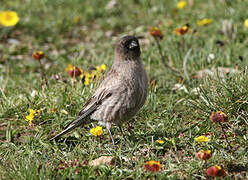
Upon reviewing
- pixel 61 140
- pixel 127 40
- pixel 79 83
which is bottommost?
pixel 61 140

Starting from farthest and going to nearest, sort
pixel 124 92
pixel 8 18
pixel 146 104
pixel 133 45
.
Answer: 1. pixel 8 18
2. pixel 146 104
3. pixel 133 45
4. pixel 124 92

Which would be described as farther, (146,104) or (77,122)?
(146,104)

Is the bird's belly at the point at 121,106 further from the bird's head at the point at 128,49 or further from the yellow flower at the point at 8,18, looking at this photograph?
the yellow flower at the point at 8,18

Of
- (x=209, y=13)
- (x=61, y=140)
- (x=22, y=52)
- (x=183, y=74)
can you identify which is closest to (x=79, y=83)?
(x=61, y=140)

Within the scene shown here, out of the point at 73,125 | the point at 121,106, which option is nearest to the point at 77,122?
the point at 73,125

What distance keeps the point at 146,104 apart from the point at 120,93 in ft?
2.66

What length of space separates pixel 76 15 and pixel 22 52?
1741 mm

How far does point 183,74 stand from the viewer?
5840 mm

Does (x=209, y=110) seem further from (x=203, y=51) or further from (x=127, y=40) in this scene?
(x=203, y=51)

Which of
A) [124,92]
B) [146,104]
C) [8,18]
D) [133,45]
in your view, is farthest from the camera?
[8,18]

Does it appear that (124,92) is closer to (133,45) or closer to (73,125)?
(133,45)

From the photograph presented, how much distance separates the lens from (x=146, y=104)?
5.00 metres

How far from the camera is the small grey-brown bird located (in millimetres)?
4230

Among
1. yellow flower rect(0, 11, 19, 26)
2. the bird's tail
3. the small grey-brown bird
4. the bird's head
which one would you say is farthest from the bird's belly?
yellow flower rect(0, 11, 19, 26)
